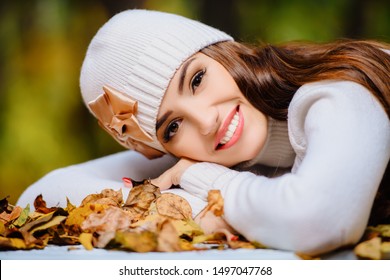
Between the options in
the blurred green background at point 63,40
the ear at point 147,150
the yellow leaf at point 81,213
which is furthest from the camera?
the blurred green background at point 63,40

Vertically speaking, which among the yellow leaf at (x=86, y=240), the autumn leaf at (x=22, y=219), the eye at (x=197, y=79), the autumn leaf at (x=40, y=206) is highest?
the eye at (x=197, y=79)

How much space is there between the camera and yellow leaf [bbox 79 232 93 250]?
1022mm

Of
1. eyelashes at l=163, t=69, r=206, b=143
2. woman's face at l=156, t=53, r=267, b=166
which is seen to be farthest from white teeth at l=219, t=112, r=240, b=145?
eyelashes at l=163, t=69, r=206, b=143

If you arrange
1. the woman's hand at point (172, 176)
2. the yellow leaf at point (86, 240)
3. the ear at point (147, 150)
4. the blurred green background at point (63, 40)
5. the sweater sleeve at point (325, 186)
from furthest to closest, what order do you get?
1. the blurred green background at point (63, 40)
2. the ear at point (147, 150)
3. the woman's hand at point (172, 176)
4. the yellow leaf at point (86, 240)
5. the sweater sleeve at point (325, 186)

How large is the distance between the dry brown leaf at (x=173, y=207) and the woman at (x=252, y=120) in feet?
0.07

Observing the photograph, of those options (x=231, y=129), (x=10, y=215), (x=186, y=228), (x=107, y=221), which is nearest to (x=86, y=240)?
(x=107, y=221)

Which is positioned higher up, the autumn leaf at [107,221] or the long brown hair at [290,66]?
the long brown hair at [290,66]

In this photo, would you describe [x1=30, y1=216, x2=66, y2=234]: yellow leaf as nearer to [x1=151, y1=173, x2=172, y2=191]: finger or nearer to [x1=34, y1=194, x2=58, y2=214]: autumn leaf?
[x1=34, y1=194, x2=58, y2=214]: autumn leaf

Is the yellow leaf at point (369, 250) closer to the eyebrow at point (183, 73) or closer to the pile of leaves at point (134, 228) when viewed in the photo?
the pile of leaves at point (134, 228)

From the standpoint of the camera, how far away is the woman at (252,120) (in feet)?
3.08

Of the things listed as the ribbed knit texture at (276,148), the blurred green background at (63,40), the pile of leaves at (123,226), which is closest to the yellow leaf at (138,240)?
the pile of leaves at (123,226)

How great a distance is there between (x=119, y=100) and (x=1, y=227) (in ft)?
1.26

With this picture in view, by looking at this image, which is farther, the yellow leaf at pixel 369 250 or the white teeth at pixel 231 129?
the white teeth at pixel 231 129

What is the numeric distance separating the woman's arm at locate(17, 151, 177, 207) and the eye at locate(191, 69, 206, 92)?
0.28 metres
